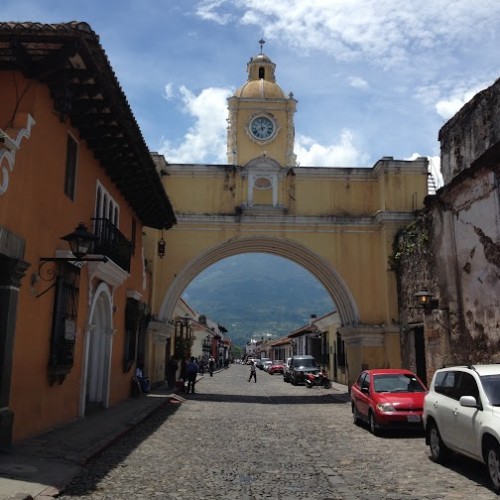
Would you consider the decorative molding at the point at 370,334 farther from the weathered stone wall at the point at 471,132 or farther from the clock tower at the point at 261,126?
the clock tower at the point at 261,126

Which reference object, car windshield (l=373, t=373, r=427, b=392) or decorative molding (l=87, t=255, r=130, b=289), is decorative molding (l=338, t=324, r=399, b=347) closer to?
car windshield (l=373, t=373, r=427, b=392)

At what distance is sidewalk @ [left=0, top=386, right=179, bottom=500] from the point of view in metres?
Answer: 6.25

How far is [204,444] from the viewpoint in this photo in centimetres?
1053

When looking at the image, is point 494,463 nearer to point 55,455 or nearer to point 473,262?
point 55,455

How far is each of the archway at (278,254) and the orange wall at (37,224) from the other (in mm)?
12793

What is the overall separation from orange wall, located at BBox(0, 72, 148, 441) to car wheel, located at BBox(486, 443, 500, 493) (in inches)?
Result: 265

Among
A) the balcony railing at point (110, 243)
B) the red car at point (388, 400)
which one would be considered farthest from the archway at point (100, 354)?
the red car at point (388, 400)

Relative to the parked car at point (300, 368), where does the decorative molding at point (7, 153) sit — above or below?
above

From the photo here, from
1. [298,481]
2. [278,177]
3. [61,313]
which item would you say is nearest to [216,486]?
[298,481]

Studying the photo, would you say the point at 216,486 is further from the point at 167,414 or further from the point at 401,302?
the point at 401,302

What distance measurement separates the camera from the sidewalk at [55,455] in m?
6.25

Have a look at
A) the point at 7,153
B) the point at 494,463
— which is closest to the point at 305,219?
the point at 7,153

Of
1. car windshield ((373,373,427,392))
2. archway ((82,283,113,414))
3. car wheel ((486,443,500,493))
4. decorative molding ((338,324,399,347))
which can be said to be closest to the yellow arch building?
decorative molding ((338,324,399,347))

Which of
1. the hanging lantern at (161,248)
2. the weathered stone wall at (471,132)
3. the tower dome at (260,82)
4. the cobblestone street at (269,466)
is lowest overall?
the cobblestone street at (269,466)
